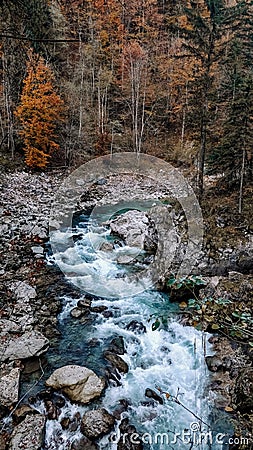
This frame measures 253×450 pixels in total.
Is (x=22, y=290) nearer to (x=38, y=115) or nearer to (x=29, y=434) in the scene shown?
(x=29, y=434)

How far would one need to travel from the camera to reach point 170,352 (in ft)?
16.7

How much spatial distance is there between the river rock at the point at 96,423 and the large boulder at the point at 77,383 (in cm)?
24

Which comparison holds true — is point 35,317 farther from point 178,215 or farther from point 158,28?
point 158,28

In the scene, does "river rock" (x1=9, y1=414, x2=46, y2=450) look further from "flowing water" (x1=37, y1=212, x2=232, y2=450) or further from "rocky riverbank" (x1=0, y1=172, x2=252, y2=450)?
"flowing water" (x1=37, y1=212, x2=232, y2=450)

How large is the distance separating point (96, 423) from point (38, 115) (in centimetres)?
1538

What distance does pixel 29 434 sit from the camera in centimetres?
346

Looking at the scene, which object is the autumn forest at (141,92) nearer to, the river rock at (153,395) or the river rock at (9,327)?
the river rock at (153,395)

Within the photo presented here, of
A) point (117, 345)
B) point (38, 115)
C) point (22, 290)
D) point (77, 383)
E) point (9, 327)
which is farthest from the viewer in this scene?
point (38, 115)

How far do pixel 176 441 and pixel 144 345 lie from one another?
1638mm

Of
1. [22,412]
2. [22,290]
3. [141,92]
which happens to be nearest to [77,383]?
[22,412]

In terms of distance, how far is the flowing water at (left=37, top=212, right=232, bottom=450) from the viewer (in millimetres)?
3697

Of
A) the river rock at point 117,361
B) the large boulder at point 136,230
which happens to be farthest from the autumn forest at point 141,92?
the river rock at point 117,361

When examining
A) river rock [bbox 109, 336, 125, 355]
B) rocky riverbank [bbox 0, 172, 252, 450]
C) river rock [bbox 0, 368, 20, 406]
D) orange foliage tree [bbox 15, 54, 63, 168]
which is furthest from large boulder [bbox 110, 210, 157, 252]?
orange foliage tree [bbox 15, 54, 63, 168]

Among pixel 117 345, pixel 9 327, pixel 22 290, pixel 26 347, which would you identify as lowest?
pixel 22 290
